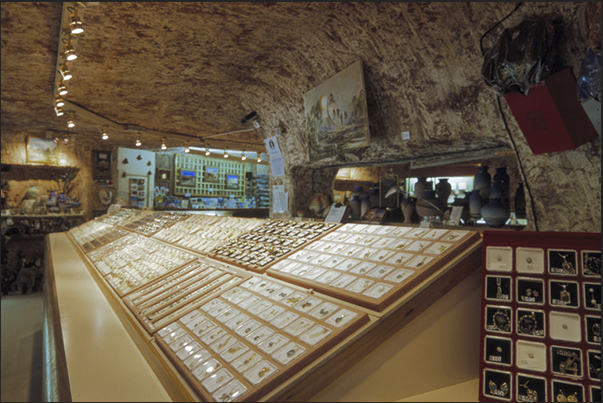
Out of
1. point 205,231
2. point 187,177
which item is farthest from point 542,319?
point 187,177

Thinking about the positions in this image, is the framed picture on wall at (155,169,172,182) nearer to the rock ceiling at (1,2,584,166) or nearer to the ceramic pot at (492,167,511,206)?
the rock ceiling at (1,2,584,166)

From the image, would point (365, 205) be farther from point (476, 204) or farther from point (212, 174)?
point (212, 174)

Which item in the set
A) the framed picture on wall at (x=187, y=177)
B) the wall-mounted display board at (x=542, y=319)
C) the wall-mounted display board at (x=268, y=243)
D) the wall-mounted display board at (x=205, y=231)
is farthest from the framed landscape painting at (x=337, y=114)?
the framed picture on wall at (x=187, y=177)

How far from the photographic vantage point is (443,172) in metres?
5.59

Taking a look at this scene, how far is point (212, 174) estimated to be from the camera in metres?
13.5

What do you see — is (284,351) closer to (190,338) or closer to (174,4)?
(190,338)

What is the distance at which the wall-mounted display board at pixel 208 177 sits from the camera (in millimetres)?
12789

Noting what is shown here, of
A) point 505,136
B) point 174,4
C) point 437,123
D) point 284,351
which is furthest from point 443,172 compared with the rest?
point 284,351

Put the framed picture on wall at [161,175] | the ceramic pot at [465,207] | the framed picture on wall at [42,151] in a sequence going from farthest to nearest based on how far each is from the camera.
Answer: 1. the framed picture on wall at [161,175]
2. the framed picture on wall at [42,151]
3. the ceramic pot at [465,207]

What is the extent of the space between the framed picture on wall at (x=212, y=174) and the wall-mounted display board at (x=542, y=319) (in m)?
13.1

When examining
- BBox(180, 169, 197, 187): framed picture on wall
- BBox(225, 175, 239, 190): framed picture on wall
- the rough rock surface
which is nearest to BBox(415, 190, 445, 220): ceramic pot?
the rough rock surface

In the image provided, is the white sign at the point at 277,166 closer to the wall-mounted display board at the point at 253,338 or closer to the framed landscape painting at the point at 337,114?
the framed landscape painting at the point at 337,114

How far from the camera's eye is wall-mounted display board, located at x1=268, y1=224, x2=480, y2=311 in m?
1.05

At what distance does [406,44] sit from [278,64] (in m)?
2.08
